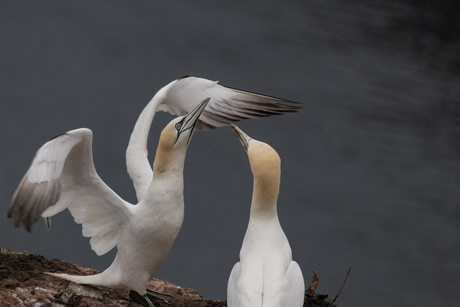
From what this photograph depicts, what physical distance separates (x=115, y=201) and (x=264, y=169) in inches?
43.6

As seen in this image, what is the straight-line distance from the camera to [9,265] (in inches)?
157

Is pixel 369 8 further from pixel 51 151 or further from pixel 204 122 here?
pixel 51 151

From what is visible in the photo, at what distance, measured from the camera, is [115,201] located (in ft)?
12.1

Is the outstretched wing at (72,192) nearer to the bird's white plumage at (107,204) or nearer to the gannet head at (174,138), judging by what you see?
the bird's white plumage at (107,204)

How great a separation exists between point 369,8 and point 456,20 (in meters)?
1.30

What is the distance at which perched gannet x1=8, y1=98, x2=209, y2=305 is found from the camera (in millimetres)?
3213

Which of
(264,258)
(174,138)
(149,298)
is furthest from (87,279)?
(264,258)

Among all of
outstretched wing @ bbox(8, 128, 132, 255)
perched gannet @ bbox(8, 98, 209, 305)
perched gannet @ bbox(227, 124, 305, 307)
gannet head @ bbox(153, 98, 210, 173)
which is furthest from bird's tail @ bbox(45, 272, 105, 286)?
perched gannet @ bbox(227, 124, 305, 307)

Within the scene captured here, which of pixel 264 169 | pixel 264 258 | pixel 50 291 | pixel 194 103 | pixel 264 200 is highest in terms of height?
pixel 194 103

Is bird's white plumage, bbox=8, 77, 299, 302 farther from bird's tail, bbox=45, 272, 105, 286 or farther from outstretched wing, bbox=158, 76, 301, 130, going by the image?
outstretched wing, bbox=158, 76, 301, 130

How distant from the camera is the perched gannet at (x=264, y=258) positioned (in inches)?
119

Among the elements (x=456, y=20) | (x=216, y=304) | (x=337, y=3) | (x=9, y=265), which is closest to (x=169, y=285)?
(x=216, y=304)

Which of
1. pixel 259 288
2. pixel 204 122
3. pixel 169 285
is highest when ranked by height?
pixel 204 122

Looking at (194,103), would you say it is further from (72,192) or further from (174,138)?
(72,192)
